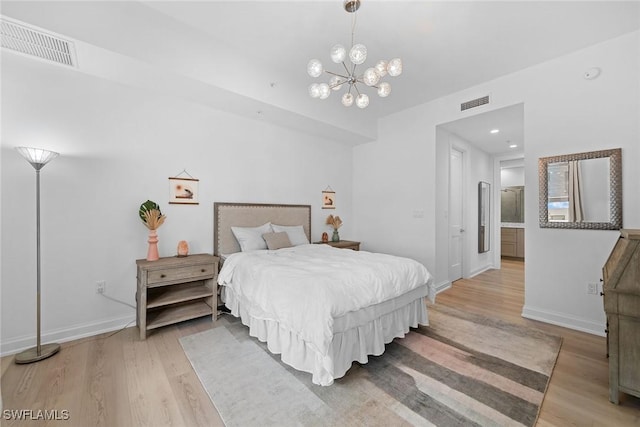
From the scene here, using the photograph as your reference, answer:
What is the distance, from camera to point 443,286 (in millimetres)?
4246

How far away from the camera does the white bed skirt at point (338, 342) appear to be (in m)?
1.77

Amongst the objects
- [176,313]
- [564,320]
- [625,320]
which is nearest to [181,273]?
[176,313]

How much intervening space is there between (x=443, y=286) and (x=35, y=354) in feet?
16.1

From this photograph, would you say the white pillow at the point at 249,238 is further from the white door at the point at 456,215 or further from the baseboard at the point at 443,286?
the white door at the point at 456,215

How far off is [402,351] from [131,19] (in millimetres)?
3852

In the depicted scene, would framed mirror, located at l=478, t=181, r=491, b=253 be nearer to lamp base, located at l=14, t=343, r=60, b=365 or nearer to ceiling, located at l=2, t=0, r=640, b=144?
ceiling, located at l=2, t=0, r=640, b=144

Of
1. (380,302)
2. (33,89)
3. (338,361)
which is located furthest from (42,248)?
(380,302)

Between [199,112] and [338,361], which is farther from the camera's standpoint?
[199,112]

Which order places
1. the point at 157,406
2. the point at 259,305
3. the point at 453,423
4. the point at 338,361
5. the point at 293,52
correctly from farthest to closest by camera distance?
1. the point at 293,52
2. the point at 259,305
3. the point at 338,361
4. the point at 157,406
5. the point at 453,423

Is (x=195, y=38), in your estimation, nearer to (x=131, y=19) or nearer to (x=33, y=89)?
(x=131, y=19)

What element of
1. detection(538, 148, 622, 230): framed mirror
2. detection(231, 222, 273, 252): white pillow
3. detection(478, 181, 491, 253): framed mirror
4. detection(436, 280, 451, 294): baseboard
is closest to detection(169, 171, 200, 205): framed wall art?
detection(231, 222, 273, 252): white pillow

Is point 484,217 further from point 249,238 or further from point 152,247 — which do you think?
point 152,247

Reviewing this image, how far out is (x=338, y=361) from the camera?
1.86 meters

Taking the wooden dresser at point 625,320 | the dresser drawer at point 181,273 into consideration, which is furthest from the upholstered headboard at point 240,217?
the wooden dresser at point 625,320
